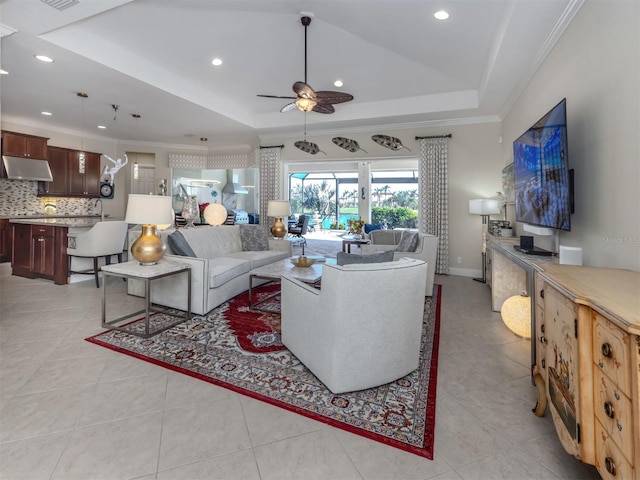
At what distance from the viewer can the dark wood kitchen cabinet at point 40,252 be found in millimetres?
4738

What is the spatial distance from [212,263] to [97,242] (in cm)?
200

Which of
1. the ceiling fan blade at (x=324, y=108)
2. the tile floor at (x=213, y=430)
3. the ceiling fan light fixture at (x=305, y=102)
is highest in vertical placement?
the ceiling fan blade at (x=324, y=108)

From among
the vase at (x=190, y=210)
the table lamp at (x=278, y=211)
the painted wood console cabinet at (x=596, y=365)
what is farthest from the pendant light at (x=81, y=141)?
the painted wood console cabinet at (x=596, y=365)

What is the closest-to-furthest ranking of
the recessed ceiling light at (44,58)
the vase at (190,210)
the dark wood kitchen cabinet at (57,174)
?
1. the recessed ceiling light at (44,58)
2. the vase at (190,210)
3. the dark wood kitchen cabinet at (57,174)

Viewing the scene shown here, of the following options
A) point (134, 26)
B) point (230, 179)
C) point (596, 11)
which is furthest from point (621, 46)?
point (230, 179)

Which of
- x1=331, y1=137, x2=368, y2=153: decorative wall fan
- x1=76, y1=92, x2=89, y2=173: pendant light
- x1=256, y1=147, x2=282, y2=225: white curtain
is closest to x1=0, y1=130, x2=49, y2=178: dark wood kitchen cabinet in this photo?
x1=76, y1=92, x2=89, y2=173: pendant light

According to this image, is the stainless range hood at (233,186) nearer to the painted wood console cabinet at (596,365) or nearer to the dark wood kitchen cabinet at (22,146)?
the dark wood kitchen cabinet at (22,146)

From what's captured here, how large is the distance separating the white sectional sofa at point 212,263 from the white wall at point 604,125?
340 cm

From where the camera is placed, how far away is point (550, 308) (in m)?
1.61

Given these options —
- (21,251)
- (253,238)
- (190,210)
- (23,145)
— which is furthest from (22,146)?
(253,238)

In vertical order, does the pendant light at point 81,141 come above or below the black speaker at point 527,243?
above

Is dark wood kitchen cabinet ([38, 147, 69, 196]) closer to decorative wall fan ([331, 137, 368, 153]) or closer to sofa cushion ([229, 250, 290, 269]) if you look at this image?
sofa cushion ([229, 250, 290, 269])

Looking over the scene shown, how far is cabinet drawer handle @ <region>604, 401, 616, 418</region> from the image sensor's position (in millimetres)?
1044

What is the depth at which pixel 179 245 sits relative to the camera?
143 inches
